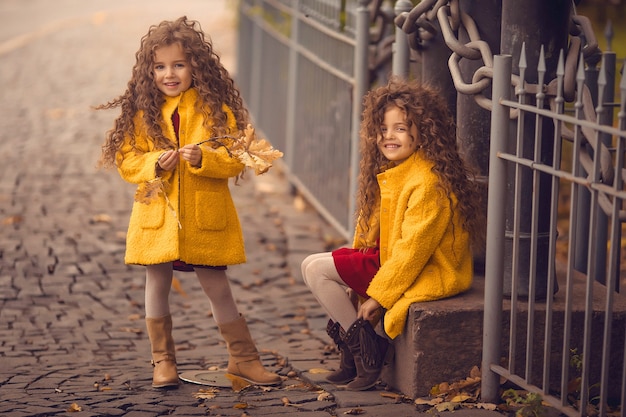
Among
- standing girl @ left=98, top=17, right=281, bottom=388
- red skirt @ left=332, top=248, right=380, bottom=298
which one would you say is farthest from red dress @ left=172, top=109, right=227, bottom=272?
red skirt @ left=332, top=248, right=380, bottom=298

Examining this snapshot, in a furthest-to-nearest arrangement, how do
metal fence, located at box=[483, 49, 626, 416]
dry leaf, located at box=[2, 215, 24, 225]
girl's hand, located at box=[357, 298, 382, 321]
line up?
1. dry leaf, located at box=[2, 215, 24, 225]
2. girl's hand, located at box=[357, 298, 382, 321]
3. metal fence, located at box=[483, 49, 626, 416]

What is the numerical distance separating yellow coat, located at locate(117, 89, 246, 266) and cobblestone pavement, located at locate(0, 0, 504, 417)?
595 millimetres

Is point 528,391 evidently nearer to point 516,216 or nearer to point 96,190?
point 516,216

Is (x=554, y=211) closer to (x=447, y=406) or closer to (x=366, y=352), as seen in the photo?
(x=447, y=406)

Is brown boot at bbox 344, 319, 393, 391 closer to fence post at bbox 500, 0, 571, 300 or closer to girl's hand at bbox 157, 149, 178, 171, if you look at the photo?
fence post at bbox 500, 0, 571, 300

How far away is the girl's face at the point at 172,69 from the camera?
15.5 ft

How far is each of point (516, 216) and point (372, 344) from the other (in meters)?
0.85

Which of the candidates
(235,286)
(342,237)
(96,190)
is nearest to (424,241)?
(235,286)

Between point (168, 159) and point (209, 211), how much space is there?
0.30m

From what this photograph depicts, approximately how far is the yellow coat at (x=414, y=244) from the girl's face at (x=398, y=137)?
1.5 inches

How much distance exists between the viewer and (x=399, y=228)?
447cm

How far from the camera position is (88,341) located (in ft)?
18.6

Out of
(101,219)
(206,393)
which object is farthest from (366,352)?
(101,219)

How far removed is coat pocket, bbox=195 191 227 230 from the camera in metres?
4.71
